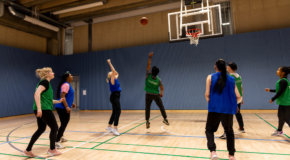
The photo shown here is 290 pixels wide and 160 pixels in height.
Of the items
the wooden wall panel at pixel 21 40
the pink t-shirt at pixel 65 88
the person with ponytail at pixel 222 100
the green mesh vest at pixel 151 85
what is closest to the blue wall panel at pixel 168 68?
the wooden wall panel at pixel 21 40

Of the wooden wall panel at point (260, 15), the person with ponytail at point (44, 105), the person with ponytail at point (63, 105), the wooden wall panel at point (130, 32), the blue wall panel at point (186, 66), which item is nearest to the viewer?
the person with ponytail at point (44, 105)

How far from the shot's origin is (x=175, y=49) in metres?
9.45

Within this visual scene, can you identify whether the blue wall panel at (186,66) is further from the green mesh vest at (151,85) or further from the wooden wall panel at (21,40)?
the green mesh vest at (151,85)

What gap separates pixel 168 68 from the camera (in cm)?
950

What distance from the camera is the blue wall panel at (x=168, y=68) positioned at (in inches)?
317

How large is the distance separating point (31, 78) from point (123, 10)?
267 inches

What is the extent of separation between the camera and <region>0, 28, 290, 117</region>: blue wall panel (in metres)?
8.06

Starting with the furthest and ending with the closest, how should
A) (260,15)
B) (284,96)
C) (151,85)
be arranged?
1. (260,15)
2. (151,85)
3. (284,96)

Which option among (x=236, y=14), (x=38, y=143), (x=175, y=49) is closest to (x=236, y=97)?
(x=38, y=143)

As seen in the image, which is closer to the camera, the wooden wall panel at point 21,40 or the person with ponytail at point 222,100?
the person with ponytail at point 222,100

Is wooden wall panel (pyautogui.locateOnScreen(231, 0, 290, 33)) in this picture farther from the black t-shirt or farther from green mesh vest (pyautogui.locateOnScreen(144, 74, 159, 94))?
the black t-shirt

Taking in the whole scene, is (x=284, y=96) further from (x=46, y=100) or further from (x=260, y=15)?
(x=260, y=15)

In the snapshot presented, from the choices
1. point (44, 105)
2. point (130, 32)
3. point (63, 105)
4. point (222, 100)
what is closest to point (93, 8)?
point (130, 32)

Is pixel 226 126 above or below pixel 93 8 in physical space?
below
